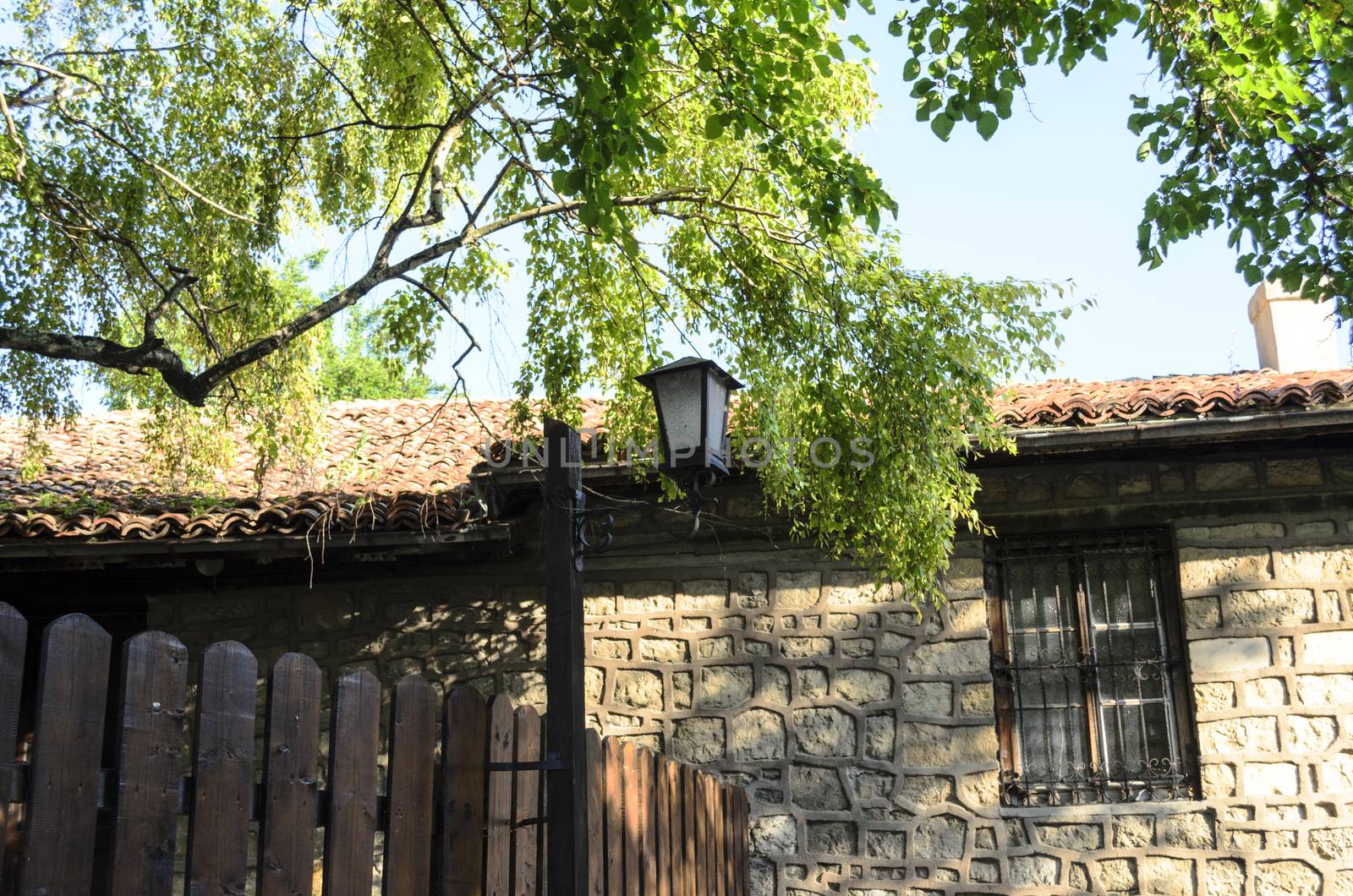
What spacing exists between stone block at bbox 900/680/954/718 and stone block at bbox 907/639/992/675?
0.06m

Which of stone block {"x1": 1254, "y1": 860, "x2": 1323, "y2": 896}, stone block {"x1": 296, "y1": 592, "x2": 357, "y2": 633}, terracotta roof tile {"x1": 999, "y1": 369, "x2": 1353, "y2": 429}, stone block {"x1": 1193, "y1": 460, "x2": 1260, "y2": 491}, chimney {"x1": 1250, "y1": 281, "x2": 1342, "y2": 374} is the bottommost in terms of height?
stone block {"x1": 1254, "y1": 860, "x2": 1323, "y2": 896}

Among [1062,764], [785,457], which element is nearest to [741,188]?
[785,457]

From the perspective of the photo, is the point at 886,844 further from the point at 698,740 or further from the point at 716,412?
the point at 716,412

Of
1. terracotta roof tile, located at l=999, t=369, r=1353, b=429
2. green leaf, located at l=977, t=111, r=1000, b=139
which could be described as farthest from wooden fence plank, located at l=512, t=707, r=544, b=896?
terracotta roof tile, located at l=999, t=369, r=1353, b=429

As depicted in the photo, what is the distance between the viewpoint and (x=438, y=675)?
655 centimetres

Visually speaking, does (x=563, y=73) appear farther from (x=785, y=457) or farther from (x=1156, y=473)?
(x=1156, y=473)

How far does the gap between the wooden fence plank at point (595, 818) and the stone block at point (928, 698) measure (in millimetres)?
3215

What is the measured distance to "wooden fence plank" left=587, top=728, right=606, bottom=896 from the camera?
317 cm

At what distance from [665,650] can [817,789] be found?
106cm

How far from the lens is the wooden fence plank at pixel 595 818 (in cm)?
317

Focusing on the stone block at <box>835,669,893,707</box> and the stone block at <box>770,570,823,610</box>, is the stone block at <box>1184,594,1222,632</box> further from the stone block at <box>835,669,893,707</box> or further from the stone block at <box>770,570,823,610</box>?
the stone block at <box>770,570,823,610</box>

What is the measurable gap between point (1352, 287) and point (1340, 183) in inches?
17.6

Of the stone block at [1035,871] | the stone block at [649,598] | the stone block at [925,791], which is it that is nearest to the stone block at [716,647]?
the stone block at [649,598]

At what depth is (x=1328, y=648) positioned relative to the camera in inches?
237
